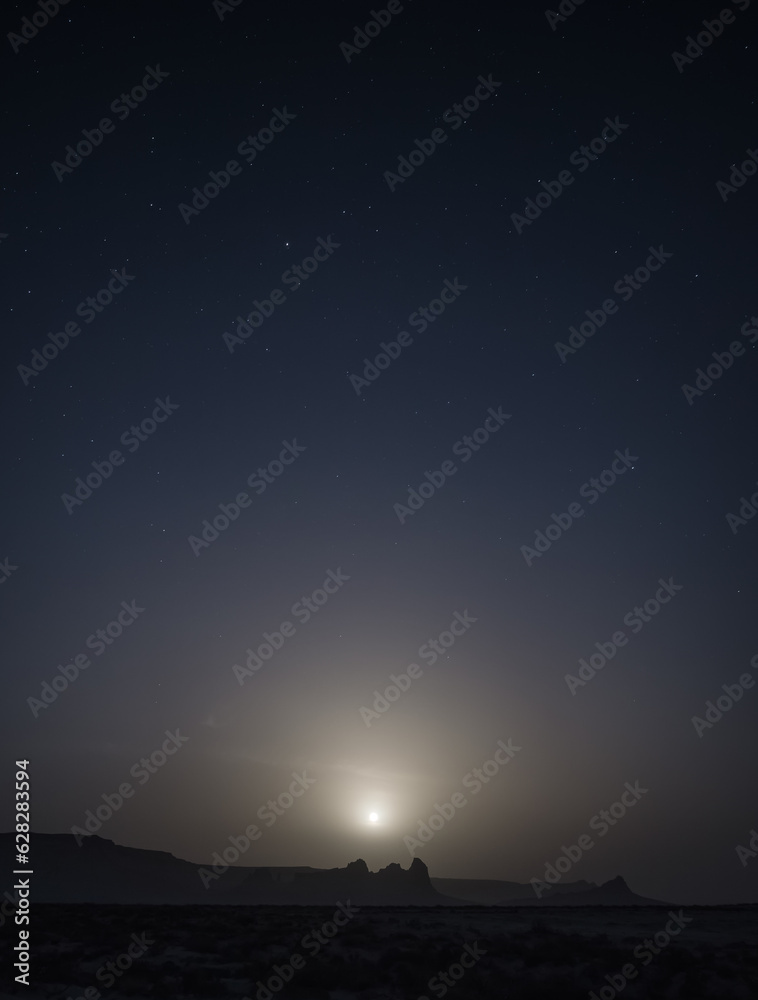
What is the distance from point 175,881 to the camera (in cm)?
12525

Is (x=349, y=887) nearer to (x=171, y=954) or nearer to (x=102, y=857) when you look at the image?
(x=102, y=857)

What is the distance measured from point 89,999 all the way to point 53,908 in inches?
784
